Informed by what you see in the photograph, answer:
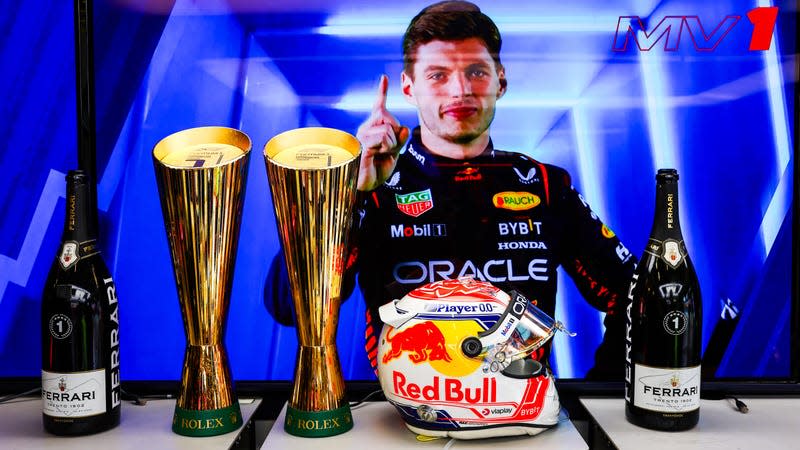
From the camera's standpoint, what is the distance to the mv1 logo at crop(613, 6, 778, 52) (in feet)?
5.37

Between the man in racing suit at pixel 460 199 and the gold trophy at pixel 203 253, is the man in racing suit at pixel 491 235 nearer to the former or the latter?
the man in racing suit at pixel 460 199

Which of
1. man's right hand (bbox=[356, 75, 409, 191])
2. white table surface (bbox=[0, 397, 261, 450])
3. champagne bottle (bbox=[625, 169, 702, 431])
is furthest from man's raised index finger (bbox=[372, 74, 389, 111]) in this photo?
white table surface (bbox=[0, 397, 261, 450])

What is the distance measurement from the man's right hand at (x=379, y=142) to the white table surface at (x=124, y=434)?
556 millimetres

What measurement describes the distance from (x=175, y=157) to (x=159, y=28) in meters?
0.43

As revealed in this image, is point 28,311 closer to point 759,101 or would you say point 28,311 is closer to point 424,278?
point 424,278

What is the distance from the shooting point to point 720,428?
4.68 ft

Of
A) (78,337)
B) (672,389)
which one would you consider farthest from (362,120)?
(672,389)

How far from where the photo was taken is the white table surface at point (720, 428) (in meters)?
1.33

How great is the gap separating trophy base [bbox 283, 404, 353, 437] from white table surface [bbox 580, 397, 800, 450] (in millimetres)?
502

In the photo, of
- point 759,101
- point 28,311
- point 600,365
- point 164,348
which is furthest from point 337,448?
point 759,101

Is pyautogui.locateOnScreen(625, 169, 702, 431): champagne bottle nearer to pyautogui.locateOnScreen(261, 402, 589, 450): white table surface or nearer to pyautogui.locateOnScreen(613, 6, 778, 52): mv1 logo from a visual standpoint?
pyautogui.locateOnScreen(261, 402, 589, 450): white table surface

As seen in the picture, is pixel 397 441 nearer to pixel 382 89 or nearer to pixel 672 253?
pixel 672 253

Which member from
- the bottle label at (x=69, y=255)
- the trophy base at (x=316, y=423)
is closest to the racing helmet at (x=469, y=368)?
the trophy base at (x=316, y=423)

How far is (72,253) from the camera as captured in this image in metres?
1.41
